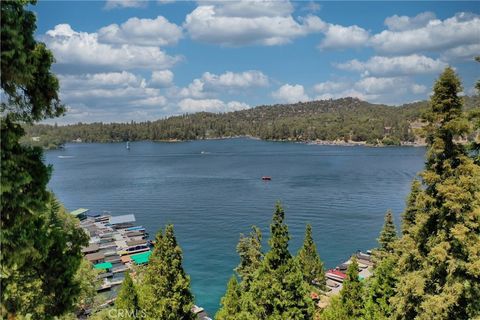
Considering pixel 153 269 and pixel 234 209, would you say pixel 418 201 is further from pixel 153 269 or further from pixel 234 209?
pixel 234 209

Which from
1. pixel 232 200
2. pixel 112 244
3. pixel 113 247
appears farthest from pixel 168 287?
pixel 232 200

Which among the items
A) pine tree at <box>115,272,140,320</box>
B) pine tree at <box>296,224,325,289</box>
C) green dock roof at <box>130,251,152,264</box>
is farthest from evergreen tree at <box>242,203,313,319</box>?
green dock roof at <box>130,251,152,264</box>

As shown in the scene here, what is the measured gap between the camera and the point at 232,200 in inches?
3748

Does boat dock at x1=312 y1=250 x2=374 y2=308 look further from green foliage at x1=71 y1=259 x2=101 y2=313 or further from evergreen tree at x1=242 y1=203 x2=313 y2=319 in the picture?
evergreen tree at x1=242 y1=203 x2=313 y2=319

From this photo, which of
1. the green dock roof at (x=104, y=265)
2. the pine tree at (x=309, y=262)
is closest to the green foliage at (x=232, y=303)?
the pine tree at (x=309, y=262)

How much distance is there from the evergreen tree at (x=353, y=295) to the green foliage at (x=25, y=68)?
2087 centimetres

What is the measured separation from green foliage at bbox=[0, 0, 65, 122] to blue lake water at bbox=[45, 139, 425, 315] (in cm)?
4298

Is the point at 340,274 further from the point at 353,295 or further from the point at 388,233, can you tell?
the point at 353,295

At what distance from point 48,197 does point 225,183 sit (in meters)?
110

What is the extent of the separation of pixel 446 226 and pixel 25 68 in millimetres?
15516

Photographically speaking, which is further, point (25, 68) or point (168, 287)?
point (168, 287)

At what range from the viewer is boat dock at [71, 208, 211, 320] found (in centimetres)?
5359

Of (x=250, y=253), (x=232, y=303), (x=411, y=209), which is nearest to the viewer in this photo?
(x=411, y=209)

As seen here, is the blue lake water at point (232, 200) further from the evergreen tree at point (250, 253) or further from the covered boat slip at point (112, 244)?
the evergreen tree at point (250, 253)
